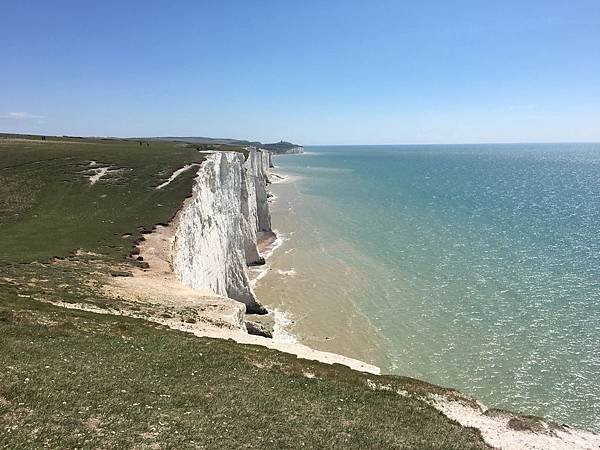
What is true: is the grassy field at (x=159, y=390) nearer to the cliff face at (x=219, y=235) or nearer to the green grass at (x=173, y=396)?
the green grass at (x=173, y=396)

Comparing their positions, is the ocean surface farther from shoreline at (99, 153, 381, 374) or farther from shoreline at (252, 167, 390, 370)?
shoreline at (99, 153, 381, 374)

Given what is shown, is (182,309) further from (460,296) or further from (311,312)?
(460,296)

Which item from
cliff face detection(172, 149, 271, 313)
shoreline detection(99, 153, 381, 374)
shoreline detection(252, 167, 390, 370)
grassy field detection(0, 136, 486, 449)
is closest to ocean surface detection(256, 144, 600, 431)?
shoreline detection(252, 167, 390, 370)

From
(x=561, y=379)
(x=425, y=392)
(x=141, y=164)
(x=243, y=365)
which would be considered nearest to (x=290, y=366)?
(x=243, y=365)

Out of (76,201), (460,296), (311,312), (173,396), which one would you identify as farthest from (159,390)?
(460,296)

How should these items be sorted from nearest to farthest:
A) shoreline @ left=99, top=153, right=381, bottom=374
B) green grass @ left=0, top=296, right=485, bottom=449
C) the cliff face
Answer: green grass @ left=0, top=296, right=485, bottom=449, shoreline @ left=99, top=153, right=381, bottom=374, the cliff face

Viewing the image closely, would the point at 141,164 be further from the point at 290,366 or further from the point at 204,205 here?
the point at 290,366

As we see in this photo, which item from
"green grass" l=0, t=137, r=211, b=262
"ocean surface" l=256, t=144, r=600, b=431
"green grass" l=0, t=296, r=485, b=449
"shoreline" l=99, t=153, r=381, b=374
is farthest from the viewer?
"green grass" l=0, t=137, r=211, b=262

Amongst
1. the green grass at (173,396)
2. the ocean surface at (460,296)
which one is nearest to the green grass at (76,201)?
the green grass at (173,396)
